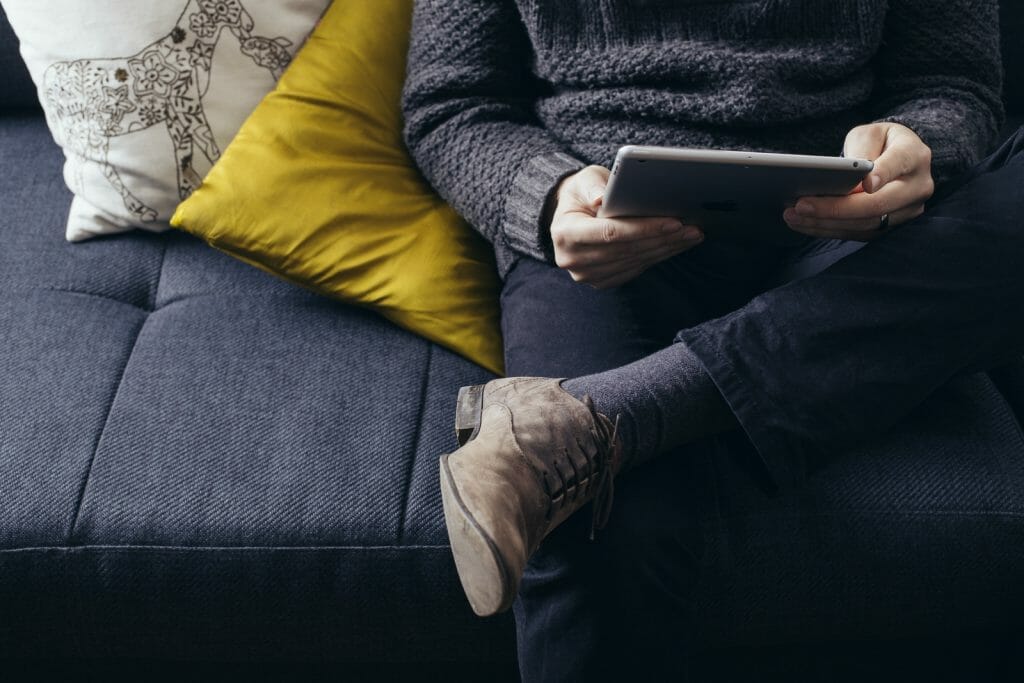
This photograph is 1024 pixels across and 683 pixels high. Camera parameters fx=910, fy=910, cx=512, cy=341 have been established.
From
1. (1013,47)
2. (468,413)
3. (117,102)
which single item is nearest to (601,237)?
(468,413)

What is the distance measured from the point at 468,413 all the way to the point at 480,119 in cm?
38

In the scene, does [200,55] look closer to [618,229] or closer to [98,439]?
[98,439]

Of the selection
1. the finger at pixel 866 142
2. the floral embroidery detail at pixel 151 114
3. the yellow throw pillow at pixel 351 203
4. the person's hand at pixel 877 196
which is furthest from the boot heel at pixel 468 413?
the floral embroidery detail at pixel 151 114

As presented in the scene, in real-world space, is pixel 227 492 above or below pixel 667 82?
below

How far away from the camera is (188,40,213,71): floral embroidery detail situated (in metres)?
1.19

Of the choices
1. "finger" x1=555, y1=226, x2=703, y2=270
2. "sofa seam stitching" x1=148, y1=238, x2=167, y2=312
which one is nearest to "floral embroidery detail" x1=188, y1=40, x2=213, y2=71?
"sofa seam stitching" x1=148, y1=238, x2=167, y2=312

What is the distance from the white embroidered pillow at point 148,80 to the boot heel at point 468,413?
1.72 ft

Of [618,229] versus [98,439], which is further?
[98,439]

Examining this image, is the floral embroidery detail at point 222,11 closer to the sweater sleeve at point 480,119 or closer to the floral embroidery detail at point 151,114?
the floral embroidery detail at point 151,114

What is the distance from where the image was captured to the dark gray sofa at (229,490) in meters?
0.95

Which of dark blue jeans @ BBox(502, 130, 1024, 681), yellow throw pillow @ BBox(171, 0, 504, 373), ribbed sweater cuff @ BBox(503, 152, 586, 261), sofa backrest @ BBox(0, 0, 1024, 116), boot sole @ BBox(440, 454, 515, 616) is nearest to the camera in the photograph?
boot sole @ BBox(440, 454, 515, 616)

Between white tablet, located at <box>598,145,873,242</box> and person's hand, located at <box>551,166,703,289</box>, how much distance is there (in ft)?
0.04

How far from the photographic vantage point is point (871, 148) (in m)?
0.98

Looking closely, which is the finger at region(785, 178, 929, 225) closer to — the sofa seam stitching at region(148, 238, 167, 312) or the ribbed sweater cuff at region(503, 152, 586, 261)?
the ribbed sweater cuff at region(503, 152, 586, 261)
